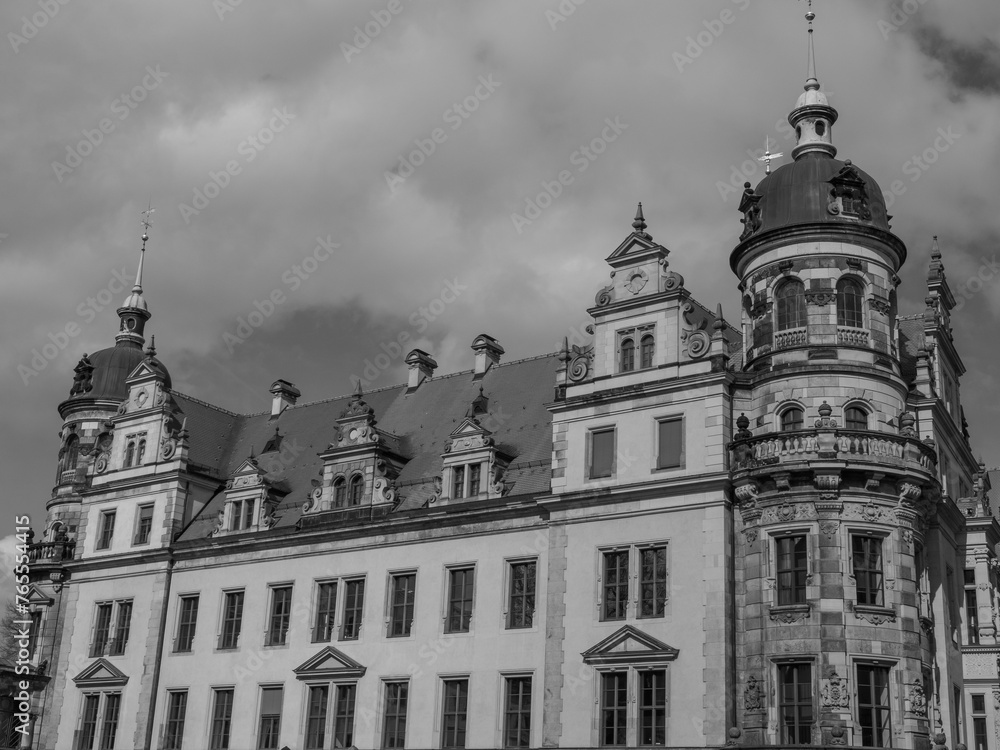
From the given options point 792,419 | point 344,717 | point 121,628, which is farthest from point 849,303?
point 121,628

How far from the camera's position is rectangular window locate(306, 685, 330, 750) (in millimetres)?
48375

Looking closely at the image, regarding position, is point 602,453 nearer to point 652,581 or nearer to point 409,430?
point 652,581

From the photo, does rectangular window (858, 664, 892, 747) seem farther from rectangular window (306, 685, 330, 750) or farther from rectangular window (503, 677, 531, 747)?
rectangular window (306, 685, 330, 750)

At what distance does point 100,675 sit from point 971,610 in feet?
121

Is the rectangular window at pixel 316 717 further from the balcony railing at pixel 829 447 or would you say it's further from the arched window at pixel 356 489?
the balcony railing at pixel 829 447

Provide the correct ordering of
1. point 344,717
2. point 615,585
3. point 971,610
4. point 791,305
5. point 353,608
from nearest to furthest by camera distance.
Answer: point 615,585, point 791,305, point 344,717, point 353,608, point 971,610

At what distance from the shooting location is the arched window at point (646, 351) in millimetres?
44938

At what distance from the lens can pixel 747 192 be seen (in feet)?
150

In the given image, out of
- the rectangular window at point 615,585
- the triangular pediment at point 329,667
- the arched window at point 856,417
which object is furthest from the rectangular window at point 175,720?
the arched window at point 856,417

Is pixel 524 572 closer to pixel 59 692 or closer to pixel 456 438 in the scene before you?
pixel 456 438

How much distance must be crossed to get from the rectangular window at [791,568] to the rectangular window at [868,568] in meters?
0.21

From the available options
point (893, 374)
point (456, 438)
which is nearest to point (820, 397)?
point (893, 374)

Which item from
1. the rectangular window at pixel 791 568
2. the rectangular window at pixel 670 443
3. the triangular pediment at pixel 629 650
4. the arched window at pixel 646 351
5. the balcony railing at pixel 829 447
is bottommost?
the triangular pediment at pixel 629 650

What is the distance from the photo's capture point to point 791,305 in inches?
1709
